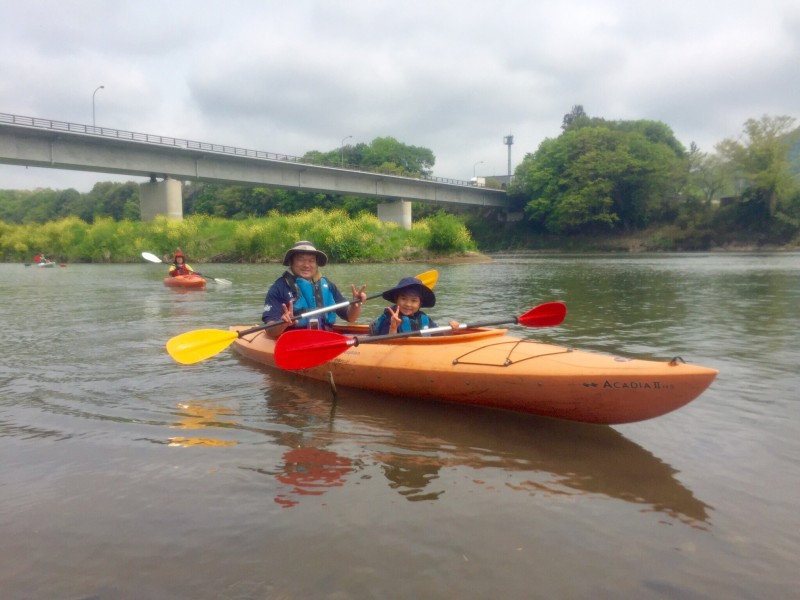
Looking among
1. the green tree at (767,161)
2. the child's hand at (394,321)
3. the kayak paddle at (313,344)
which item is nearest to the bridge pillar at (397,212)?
the green tree at (767,161)

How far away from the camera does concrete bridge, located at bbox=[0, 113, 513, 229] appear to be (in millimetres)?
28891

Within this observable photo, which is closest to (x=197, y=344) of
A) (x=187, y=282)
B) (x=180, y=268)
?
(x=187, y=282)

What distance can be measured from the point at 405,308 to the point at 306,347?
105 cm

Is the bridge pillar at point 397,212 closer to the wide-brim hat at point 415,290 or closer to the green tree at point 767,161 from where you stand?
the green tree at point 767,161

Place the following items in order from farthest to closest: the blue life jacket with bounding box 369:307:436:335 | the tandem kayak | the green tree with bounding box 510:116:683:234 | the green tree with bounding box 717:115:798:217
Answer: the green tree with bounding box 510:116:683:234
the green tree with bounding box 717:115:798:217
the tandem kayak
the blue life jacket with bounding box 369:307:436:335

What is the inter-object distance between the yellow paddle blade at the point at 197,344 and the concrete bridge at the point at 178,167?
26.9 meters

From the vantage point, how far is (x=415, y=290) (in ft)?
18.6

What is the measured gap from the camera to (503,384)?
459 centimetres

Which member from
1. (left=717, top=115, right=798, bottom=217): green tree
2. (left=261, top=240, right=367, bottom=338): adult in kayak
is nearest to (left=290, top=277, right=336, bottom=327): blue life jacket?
(left=261, top=240, right=367, bottom=338): adult in kayak

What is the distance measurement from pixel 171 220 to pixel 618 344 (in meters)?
34.2

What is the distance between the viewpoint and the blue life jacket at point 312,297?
653 centimetres

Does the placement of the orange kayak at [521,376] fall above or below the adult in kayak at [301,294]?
below

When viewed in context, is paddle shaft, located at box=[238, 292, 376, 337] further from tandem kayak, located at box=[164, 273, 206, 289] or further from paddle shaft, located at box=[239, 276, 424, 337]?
tandem kayak, located at box=[164, 273, 206, 289]

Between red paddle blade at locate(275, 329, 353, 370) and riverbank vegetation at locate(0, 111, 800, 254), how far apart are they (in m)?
29.7
